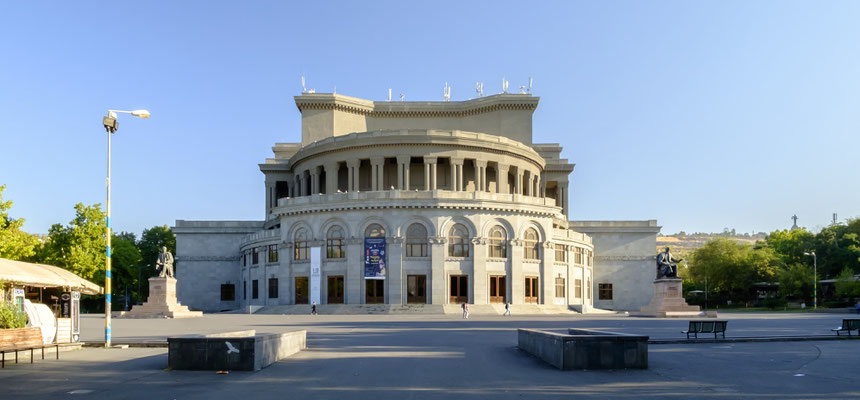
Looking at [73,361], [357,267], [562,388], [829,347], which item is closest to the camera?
[562,388]

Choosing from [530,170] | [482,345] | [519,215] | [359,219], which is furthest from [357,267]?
[482,345]

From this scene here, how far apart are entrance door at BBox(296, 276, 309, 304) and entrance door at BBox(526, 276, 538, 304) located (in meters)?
20.2

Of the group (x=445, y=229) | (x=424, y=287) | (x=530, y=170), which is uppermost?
(x=530, y=170)

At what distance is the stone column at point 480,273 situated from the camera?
63.0 metres

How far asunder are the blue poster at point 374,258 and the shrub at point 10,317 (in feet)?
141

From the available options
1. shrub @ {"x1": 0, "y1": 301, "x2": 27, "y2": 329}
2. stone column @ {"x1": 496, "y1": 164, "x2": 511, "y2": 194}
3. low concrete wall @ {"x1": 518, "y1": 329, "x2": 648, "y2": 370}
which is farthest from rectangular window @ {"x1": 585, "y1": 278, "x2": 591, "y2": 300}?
shrub @ {"x1": 0, "y1": 301, "x2": 27, "y2": 329}

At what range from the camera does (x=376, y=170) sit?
71438mm

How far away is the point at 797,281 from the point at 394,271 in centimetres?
5167

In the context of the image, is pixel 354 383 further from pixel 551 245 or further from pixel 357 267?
pixel 551 245

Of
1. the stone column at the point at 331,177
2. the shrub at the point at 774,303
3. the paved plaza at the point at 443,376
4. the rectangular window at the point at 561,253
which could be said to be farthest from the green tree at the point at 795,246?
the paved plaza at the point at 443,376

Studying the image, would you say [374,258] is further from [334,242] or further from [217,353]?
[217,353]

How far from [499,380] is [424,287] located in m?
47.3

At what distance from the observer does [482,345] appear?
2570 centimetres

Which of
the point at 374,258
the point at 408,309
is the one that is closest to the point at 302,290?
the point at 374,258
